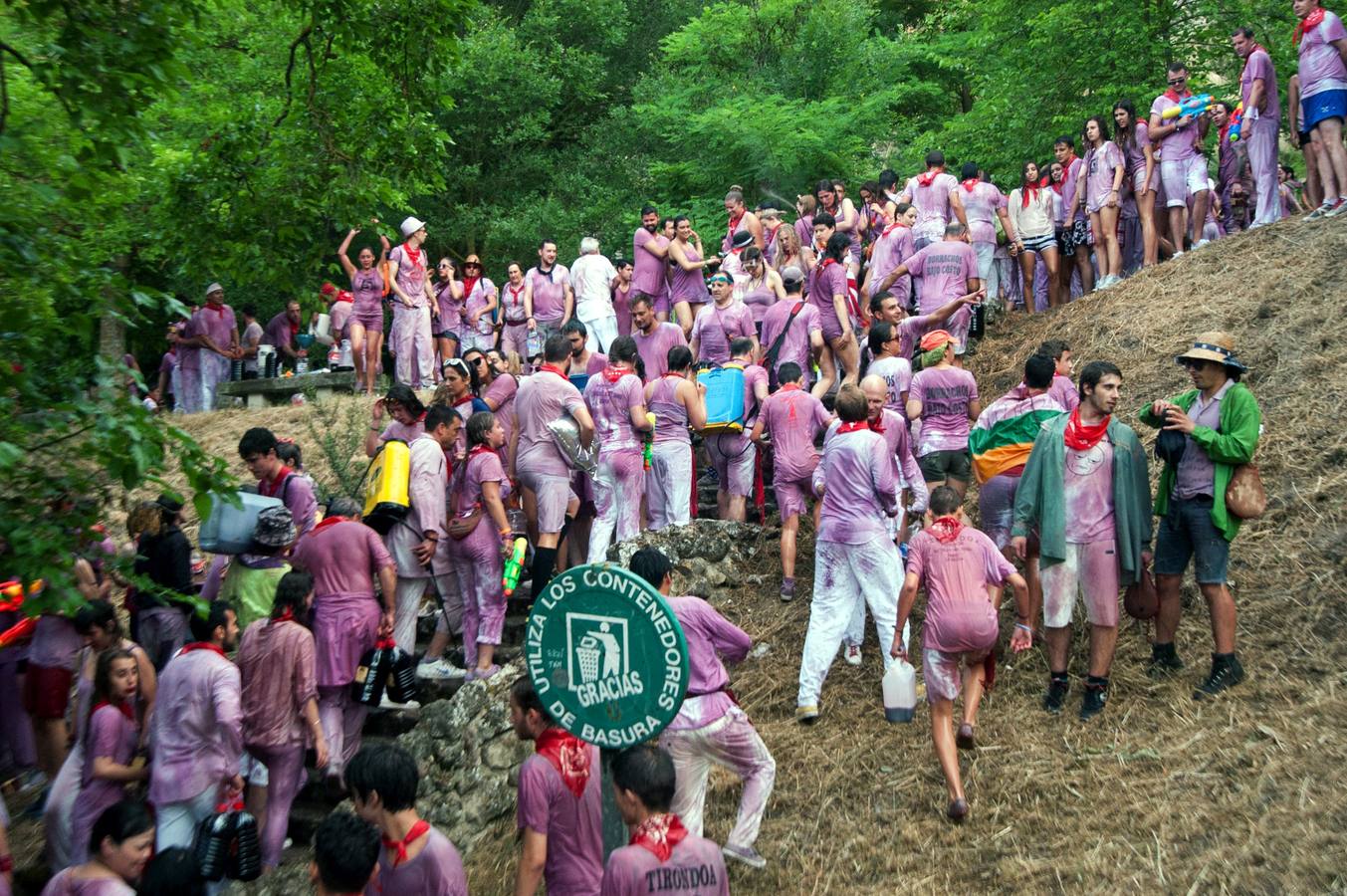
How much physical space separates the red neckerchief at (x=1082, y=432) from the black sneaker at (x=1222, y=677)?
5.07ft

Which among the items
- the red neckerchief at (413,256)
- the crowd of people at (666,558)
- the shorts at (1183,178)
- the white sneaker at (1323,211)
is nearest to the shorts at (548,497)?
the crowd of people at (666,558)

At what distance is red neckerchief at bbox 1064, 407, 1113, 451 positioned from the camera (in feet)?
25.9

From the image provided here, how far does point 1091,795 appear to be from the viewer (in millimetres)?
7035

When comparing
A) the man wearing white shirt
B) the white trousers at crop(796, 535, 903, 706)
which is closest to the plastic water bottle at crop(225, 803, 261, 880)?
the white trousers at crop(796, 535, 903, 706)

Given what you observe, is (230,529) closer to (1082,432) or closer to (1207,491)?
(1082,432)

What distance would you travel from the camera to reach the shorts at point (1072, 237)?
14.7 m

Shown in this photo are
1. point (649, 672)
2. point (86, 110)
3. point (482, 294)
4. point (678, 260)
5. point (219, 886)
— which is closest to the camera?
point (649, 672)

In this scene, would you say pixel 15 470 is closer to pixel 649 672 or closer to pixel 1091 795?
pixel 649 672

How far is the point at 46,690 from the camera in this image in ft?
31.2

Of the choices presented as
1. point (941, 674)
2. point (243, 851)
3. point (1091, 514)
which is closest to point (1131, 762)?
point (941, 674)

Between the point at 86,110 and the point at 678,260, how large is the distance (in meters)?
7.83

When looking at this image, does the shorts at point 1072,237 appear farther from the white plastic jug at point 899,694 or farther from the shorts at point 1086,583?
the white plastic jug at point 899,694

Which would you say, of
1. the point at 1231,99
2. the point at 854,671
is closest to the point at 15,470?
the point at 854,671

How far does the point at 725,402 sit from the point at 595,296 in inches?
193
